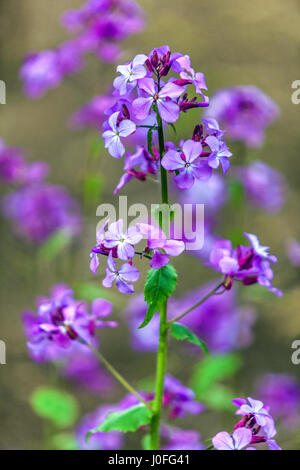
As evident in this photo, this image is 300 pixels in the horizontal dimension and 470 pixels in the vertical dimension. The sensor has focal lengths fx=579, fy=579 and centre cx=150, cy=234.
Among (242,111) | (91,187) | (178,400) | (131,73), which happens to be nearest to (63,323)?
(178,400)

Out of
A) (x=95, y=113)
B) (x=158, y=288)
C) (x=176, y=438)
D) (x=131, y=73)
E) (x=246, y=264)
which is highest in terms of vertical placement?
(x=95, y=113)

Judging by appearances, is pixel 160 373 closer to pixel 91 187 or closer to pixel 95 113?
pixel 91 187

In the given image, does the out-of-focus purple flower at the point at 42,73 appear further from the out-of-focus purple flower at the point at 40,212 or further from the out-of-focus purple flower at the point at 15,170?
the out-of-focus purple flower at the point at 40,212

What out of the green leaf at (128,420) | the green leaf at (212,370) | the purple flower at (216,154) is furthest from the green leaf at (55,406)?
the purple flower at (216,154)

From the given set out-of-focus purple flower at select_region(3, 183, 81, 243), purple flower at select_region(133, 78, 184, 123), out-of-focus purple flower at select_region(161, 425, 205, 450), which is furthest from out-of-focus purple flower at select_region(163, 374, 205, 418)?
out-of-focus purple flower at select_region(3, 183, 81, 243)

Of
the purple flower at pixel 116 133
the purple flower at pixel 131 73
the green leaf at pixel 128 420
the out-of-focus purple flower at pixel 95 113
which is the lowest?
the green leaf at pixel 128 420
